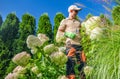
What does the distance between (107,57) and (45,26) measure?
10.6m

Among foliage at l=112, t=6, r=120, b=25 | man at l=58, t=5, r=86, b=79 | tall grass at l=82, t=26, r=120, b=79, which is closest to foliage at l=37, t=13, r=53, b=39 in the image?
man at l=58, t=5, r=86, b=79

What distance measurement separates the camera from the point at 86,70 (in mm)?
4078

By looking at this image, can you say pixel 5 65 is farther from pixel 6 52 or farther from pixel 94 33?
pixel 94 33

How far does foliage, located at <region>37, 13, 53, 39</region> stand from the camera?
45.9ft

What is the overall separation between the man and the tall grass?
1.58ft

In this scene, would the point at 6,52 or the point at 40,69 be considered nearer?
the point at 40,69

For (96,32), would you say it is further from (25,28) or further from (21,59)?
(25,28)

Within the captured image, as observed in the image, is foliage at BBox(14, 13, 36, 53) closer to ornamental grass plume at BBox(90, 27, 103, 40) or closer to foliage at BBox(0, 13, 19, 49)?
foliage at BBox(0, 13, 19, 49)

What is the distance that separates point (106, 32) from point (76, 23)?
130 cm

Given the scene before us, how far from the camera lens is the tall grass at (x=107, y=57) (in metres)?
3.66

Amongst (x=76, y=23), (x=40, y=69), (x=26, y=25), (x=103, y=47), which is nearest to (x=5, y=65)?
(x=26, y=25)

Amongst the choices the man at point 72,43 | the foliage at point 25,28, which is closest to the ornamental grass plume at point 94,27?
the man at point 72,43

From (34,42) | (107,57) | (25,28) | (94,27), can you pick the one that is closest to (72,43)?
(94,27)

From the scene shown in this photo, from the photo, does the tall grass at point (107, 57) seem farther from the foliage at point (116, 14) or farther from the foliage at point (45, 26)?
the foliage at point (45, 26)
